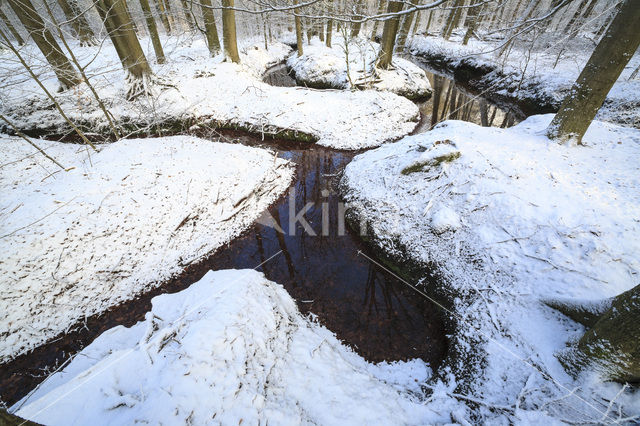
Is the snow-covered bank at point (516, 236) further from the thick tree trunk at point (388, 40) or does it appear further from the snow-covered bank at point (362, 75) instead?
the thick tree trunk at point (388, 40)

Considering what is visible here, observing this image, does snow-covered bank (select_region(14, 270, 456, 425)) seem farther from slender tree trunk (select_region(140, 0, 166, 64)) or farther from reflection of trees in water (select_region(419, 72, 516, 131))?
slender tree trunk (select_region(140, 0, 166, 64))

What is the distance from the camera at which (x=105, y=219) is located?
535cm

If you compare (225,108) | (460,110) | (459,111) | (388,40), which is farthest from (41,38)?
(460,110)

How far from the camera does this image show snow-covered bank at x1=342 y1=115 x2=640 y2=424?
124 inches

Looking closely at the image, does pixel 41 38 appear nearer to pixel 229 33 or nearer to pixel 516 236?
pixel 229 33

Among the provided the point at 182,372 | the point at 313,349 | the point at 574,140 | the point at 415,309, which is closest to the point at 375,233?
the point at 415,309

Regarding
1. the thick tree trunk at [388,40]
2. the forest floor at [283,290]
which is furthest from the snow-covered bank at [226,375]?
the thick tree trunk at [388,40]

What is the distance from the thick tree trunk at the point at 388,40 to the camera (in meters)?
11.0

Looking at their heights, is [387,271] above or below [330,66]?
below

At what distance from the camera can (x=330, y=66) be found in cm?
1395

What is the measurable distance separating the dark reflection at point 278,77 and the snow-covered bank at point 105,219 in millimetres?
9469

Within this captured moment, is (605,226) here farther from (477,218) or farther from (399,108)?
(399,108)

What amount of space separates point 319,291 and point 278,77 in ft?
53.1

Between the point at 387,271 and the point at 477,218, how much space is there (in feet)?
6.70
